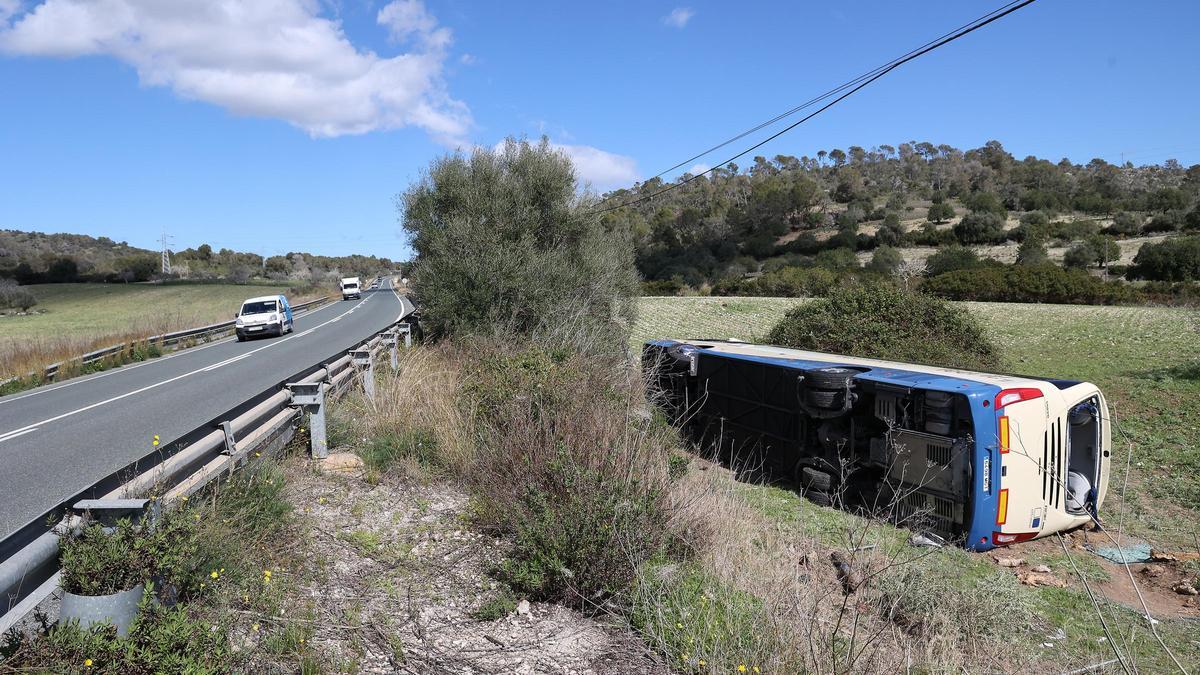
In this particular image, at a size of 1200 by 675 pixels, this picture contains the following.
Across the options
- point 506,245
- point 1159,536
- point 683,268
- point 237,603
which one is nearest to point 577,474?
point 237,603

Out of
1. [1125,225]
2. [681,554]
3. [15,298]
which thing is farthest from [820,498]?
[1125,225]

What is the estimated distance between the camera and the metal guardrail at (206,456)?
2941mm

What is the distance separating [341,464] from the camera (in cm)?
699

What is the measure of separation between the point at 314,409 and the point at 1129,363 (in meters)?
20.6

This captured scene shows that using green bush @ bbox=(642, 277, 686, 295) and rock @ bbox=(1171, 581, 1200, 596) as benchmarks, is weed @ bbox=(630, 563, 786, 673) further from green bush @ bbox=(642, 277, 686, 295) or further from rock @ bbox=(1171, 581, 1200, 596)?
green bush @ bbox=(642, 277, 686, 295)

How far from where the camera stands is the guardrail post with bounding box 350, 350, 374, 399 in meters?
9.72

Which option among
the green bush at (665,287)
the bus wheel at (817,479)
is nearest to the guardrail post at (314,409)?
→ the bus wheel at (817,479)

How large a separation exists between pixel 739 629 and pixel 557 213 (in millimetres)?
16431

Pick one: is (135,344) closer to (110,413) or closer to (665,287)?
(110,413)

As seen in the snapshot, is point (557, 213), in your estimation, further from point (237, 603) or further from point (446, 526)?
point (237, 603)

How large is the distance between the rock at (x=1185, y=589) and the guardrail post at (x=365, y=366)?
8854 millimetres

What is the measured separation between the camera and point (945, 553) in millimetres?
7324

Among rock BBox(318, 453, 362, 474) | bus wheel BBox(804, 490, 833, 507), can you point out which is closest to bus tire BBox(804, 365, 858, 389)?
bus wheel BBox(804, 490, 833, 507)

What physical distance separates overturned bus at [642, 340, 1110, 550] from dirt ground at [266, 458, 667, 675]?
3.52 m
